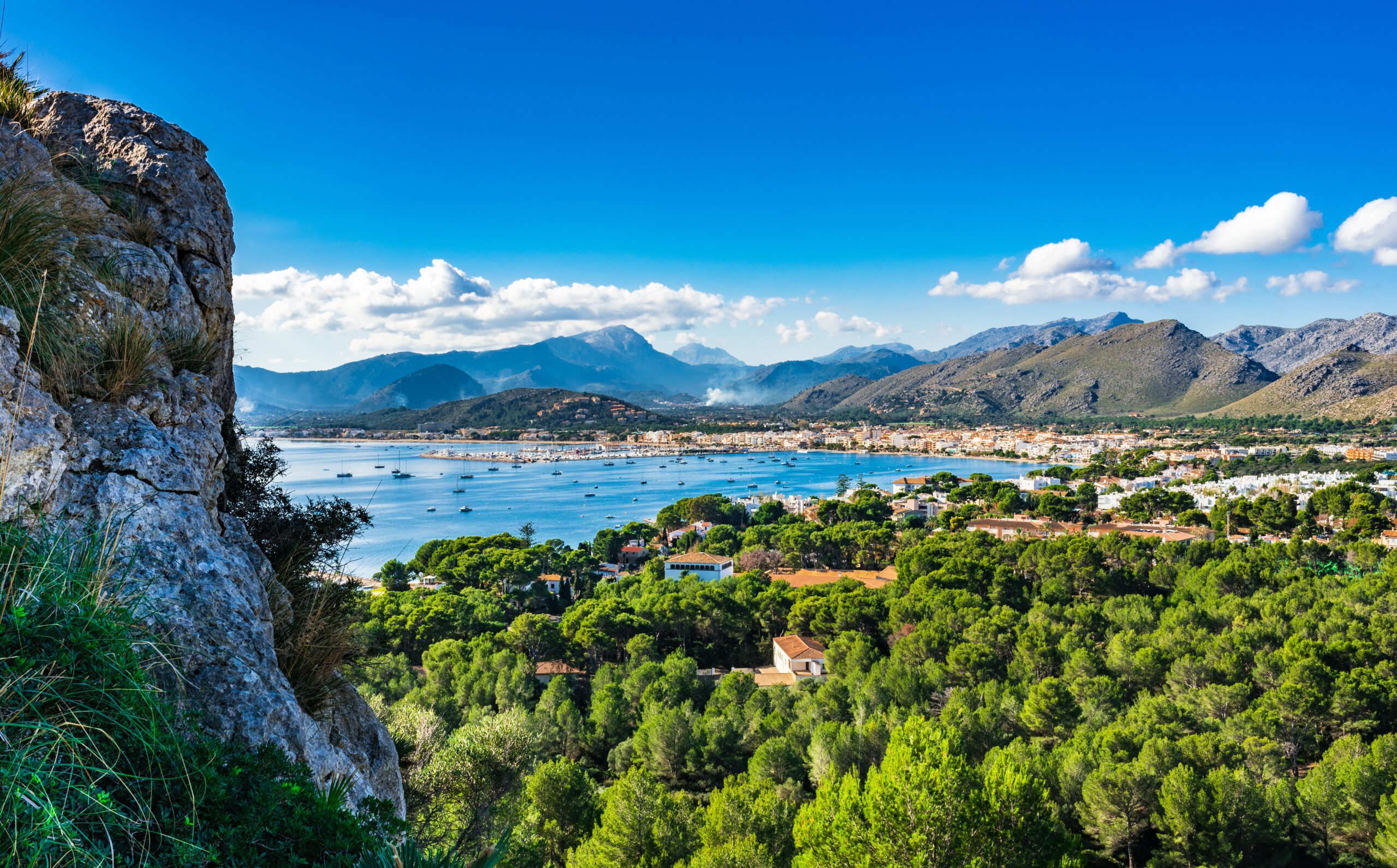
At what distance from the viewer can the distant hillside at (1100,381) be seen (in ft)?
361

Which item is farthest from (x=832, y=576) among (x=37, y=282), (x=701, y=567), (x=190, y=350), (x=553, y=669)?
(x=37, y=282)

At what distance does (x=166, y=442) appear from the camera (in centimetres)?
295

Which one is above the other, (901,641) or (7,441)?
A: (7,441)

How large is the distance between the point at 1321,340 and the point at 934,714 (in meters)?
233

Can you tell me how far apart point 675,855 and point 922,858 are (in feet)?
10.5

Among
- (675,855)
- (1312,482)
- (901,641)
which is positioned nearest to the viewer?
(675,855)

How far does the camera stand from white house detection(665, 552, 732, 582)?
26172 millimetres

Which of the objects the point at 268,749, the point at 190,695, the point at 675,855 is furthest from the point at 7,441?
the point at 675,855

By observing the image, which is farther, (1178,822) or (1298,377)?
(1298,377)

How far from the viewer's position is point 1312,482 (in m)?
40.2

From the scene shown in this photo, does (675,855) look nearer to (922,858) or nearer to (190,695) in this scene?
(922,858)

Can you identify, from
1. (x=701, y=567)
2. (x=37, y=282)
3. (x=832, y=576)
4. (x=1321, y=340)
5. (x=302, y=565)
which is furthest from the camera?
(x=1321, y=340)

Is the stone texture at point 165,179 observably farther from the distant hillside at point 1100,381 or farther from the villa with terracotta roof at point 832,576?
the distant hillside at point 1100,381

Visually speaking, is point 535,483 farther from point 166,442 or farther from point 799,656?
point 166,442
